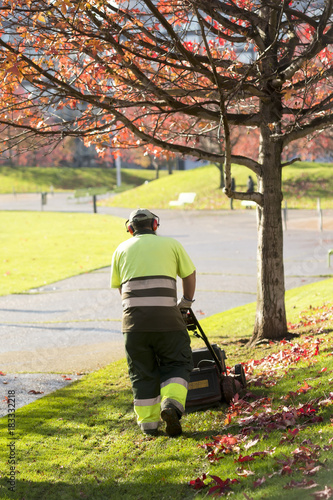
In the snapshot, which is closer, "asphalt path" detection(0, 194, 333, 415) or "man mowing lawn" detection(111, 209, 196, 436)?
"man mowing lawn" detection(111, 209, 196, 436)

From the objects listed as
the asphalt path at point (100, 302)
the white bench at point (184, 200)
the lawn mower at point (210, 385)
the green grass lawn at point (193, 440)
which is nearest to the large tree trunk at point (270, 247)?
the green grass lawn at point (193, 440)

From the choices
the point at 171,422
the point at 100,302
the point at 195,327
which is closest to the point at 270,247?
the point at 195,327

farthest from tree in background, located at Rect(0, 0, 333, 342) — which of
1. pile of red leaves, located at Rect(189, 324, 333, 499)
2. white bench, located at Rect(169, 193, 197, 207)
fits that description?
white bench, located at Rect(169, 193, 197, 207)

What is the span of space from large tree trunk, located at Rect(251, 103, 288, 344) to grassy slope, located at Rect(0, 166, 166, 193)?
56.7 meters

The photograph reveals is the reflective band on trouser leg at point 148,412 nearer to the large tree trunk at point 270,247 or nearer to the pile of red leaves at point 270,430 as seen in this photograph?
the pile of red leaves at point 270,430

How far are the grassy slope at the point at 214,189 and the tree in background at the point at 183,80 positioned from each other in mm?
28693

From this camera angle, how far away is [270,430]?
521 centimetres

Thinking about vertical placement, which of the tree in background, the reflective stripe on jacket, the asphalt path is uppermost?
the tree in background

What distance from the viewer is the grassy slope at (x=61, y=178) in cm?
6669

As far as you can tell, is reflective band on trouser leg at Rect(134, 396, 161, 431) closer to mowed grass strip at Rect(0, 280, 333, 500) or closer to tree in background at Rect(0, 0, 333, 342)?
mowed grass strip at Rect(0, 280, 333, 500)

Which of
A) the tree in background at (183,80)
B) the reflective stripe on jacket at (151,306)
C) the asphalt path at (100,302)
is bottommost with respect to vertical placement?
the asphalt path at (100,302)

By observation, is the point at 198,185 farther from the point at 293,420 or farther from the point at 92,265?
the point at 293,420

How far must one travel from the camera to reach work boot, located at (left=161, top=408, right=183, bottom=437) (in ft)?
17.9

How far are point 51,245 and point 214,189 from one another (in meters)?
20.3
